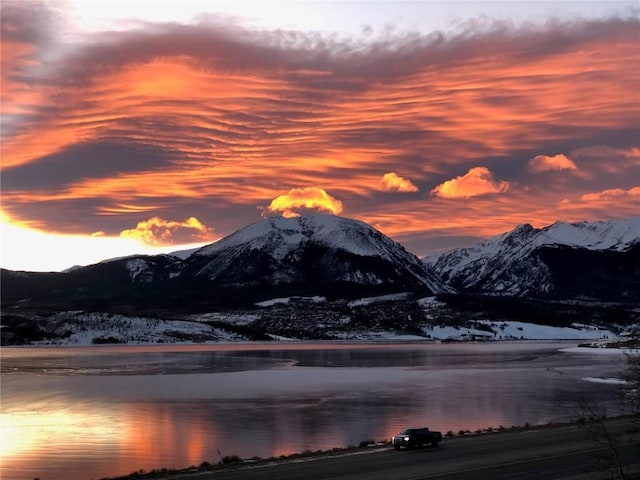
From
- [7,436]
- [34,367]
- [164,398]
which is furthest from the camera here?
[34,367]

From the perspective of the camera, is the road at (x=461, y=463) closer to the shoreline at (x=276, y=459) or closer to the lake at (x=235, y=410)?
the shoreline at (x=276, y=459)

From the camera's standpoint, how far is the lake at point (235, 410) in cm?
4531

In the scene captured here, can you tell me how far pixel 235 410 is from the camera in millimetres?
65938

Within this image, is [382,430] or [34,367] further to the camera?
[34,367]

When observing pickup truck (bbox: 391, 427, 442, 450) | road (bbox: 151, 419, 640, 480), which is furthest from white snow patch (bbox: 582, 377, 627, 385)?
pickup truck (bbox: 391, 427, 442, 450)

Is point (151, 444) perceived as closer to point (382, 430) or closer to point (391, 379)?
point (382, 430)

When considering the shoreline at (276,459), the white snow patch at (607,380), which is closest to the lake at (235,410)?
the white snow patch at (607,380)

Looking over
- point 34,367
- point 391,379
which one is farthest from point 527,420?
point 34,367

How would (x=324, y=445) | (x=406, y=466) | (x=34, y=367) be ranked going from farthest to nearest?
(x=34, y=367), (x=324, y=445), (x=406, y=466)

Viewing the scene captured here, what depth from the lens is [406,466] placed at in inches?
1377

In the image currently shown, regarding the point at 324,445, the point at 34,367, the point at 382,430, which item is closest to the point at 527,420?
the point at 382,430

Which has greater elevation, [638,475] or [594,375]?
[638,475]

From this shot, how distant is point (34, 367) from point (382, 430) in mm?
89045

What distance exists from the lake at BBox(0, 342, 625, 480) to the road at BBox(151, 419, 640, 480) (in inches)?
299
